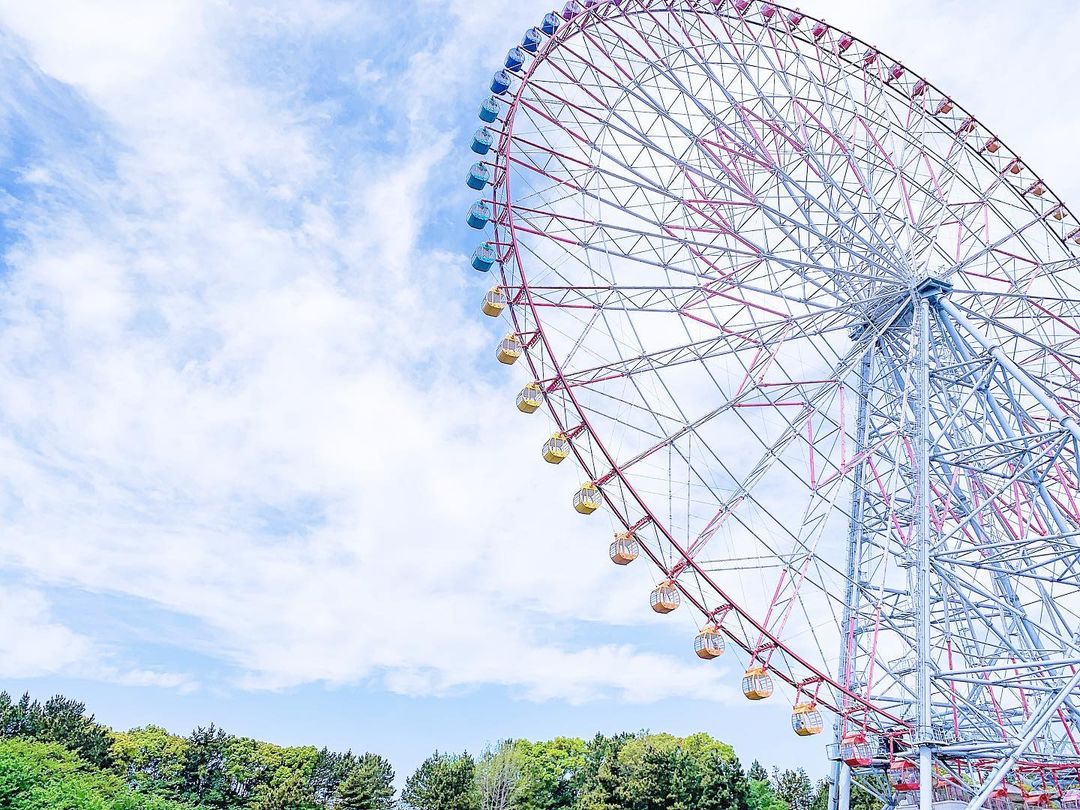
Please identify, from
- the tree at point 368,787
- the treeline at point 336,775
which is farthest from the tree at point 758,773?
the tree at point 368,787

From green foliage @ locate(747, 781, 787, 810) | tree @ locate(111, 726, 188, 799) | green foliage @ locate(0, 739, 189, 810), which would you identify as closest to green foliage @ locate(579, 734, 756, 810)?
green foliage @ locate(747, 781, 787, 810)

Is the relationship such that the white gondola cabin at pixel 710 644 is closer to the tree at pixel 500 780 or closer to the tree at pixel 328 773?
the tree at pixel 500 780

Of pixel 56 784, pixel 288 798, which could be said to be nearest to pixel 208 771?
pixel 288 798

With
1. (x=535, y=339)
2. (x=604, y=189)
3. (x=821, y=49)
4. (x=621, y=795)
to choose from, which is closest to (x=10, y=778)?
(x=621, y=795)

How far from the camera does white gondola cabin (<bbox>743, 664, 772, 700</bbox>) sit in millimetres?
18469

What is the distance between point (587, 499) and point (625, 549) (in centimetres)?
148

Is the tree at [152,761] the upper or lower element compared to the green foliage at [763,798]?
lower

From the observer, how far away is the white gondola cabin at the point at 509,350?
22.8 meters

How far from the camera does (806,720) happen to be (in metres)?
18.1

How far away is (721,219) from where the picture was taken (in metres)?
24.6

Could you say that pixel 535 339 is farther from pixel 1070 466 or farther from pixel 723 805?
pixel 723 805

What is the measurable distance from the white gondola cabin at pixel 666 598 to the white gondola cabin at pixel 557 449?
390 centimetres

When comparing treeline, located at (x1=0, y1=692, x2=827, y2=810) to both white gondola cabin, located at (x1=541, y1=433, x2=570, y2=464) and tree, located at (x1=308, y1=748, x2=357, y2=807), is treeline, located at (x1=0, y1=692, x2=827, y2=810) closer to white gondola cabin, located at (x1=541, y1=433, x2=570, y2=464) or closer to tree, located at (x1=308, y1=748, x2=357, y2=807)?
tree, located at (x1=308, y1=748, x2=357, y2=807)

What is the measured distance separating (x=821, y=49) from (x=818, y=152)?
508 cm
